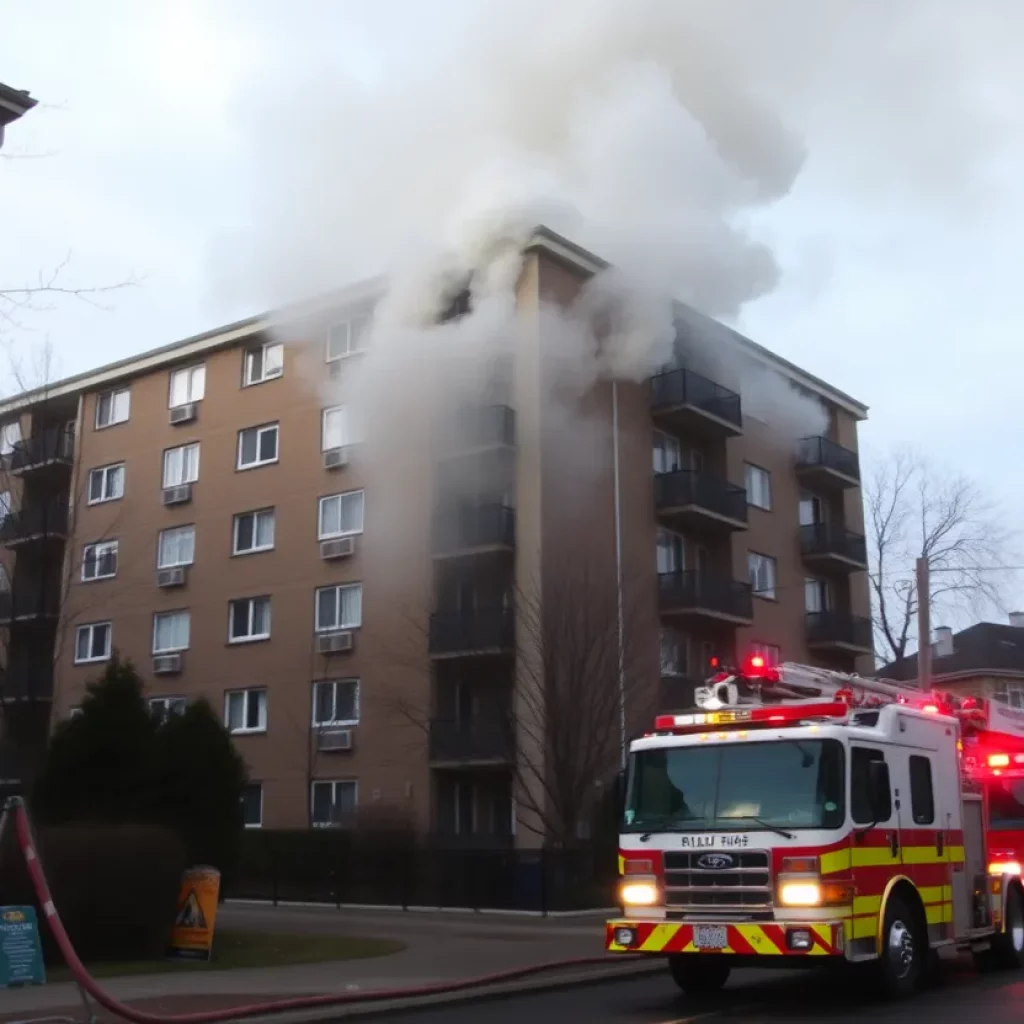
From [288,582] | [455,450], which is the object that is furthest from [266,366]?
[455,450]

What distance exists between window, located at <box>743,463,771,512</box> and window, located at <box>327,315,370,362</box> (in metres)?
11.2

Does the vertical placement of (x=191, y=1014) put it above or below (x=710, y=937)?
below

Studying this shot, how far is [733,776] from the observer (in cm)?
1057

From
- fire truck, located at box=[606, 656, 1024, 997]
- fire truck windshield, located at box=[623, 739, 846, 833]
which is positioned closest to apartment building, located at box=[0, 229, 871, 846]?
fire truck, located at box=[606, 656, 1024, 997]

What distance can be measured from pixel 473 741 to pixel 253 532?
854cm

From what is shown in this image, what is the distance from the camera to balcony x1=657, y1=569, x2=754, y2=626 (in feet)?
96.3

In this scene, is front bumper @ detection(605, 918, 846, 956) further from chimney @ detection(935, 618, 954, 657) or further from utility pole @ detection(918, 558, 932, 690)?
chimney @ detection(935, 618, 954, 657)

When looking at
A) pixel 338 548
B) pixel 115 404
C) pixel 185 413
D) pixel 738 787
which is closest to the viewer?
pixel 738 787

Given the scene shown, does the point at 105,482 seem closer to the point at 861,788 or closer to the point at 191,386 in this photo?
the point at 191,386

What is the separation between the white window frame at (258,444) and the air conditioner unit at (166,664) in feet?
16.2

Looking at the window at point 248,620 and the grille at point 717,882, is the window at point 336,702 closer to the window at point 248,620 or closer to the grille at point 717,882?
the window at point 248,620

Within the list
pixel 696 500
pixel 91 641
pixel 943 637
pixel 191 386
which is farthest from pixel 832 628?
pixel 91 641

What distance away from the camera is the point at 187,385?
3347 centimetres

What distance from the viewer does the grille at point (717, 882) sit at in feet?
32.9
